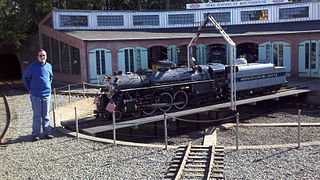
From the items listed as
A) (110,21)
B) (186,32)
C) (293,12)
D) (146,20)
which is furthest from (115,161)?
(293,12)

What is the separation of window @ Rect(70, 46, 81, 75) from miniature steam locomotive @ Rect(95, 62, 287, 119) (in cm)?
1293

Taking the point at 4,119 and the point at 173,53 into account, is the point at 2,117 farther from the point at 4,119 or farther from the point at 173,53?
the point at 173,53

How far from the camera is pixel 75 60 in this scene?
94.9ft

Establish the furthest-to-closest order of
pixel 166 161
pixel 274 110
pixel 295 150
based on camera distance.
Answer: pixel 274 110
pixel 295 150
pixel 166 161

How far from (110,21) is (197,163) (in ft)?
86.7

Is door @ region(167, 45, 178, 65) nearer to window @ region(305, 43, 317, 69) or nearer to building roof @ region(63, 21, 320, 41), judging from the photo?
building roof @ region(63, 21, 320, 41)

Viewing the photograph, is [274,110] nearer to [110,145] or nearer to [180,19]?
[110,145]

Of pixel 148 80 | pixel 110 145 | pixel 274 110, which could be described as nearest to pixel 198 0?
pixel 274 110

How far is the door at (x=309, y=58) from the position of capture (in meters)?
26.4

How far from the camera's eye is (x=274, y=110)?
2066 centimetres

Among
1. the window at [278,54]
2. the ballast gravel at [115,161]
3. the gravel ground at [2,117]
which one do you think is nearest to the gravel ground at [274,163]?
the ballast gravel at [115,161]

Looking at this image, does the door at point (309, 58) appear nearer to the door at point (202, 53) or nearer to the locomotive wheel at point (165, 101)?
the door at point (202, 53)

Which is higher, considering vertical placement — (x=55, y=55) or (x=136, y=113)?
(x=55, y=55)

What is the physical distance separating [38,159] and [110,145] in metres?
2.01
